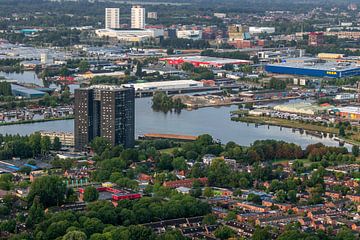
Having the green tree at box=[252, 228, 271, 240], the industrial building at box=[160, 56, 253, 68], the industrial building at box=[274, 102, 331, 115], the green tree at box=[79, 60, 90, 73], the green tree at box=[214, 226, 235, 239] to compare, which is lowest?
the industrial building at box=[160, 56, 253, 68]

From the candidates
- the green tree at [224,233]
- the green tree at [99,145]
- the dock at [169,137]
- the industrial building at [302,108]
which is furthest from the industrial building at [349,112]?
the green tree at [224,233]

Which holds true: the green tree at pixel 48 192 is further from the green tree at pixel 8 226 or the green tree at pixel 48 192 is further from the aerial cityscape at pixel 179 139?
the green tree at pixel 8 226

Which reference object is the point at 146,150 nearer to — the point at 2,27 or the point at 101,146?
the point at 101,146

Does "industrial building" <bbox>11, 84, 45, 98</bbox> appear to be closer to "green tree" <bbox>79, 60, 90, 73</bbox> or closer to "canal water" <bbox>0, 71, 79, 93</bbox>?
"canal water" <bbox>0, 71, 79, 93</bbox>

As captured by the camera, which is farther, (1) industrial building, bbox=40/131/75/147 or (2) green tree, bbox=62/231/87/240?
(1) industrial building, bbox=40/131/75/147

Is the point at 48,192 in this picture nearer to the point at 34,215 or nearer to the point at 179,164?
the point at 34,215

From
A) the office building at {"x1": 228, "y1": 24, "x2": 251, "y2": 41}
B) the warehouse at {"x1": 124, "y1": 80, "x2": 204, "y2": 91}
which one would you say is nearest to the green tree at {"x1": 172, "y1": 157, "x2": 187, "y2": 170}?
the warehouse at {"x1": 124, "y1": 80, "x2": 204, "y2": 91}

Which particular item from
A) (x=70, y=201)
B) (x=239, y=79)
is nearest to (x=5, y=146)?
(x=70, y=201)
